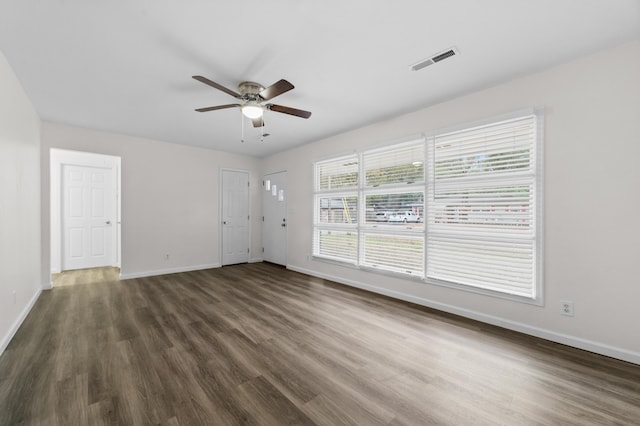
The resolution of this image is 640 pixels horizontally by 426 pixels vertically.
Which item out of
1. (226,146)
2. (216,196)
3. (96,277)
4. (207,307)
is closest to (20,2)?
(207,307)

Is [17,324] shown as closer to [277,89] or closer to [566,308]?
[277,89]

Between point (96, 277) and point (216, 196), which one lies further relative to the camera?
point (216, 196)

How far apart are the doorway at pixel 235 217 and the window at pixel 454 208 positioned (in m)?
2.84

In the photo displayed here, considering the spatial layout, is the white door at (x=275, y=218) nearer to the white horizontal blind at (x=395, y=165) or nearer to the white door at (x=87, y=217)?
the white horizontal blind at (x=395, y=165)

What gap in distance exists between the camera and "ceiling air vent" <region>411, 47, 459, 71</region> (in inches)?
90.6

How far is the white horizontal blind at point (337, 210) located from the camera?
455 centimetres

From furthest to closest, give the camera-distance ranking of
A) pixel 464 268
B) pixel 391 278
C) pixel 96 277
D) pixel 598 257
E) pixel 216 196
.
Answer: pixel 216 196 → pixel 96 277 → pixel 391 278 → pixel 464 268 → pixel 598 257

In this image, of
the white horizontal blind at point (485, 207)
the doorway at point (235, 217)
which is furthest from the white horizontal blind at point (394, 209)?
the doorway at point (235, 217)

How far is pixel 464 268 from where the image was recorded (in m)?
3.13

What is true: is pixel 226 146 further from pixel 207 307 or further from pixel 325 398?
pixel 325 398

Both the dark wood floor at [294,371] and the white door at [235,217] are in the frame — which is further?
the white door at [235,217]

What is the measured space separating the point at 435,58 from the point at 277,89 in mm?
1481

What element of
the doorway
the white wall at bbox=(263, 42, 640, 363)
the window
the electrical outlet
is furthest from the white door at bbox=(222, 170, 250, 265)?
the electrical outlet

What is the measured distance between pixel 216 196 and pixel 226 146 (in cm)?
116
